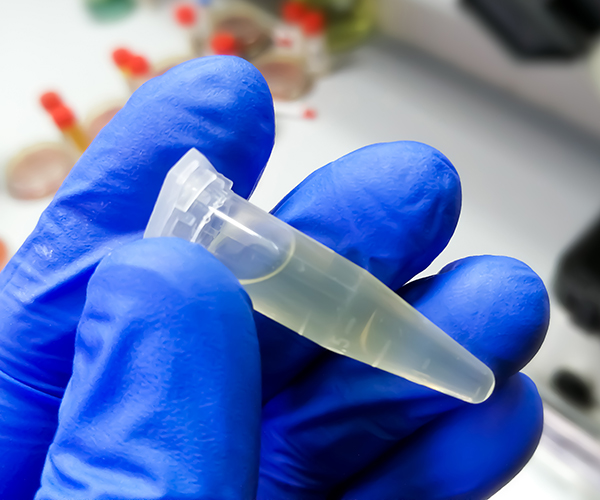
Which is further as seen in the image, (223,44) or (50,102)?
(223,44)

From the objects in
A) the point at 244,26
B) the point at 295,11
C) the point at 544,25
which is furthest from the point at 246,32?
the point at 544,25

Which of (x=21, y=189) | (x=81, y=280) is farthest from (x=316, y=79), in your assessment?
(x=81, y=280)

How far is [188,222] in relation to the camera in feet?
1.32

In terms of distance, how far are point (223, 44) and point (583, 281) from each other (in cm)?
93

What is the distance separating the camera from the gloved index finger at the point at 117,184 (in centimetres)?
50

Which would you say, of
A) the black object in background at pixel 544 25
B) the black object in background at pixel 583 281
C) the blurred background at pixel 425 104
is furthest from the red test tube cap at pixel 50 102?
the black object in background at pixel 583 281

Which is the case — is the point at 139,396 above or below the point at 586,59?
below

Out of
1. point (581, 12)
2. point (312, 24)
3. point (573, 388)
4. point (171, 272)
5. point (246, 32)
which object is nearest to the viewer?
point (171, 272)

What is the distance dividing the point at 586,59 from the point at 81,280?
0.86m

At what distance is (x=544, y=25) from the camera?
82 cm

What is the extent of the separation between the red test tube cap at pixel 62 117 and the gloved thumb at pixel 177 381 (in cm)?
75

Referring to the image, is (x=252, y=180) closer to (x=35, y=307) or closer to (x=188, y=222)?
(x=188, y=222)

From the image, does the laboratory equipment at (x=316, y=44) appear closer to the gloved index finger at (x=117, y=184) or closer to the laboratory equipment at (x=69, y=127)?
the laboratory equipment at (x=69, y=127)

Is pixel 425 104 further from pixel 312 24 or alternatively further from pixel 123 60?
pixel 123 60
